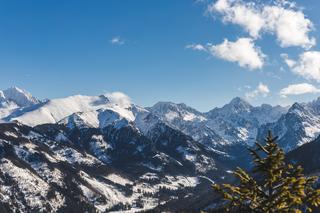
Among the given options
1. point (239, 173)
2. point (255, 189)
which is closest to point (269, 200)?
point (255, 189)

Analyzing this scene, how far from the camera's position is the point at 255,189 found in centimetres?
3259

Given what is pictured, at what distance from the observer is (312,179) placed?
3275cm

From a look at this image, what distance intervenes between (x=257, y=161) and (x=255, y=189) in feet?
6.67

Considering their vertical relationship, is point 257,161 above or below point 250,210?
above

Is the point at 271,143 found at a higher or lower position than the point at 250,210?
higher

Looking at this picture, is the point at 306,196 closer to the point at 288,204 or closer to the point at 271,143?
the point at 288,204

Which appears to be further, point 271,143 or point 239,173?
point 239,173

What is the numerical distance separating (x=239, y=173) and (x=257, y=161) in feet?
6.49

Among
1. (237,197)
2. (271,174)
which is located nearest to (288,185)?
(271,174)

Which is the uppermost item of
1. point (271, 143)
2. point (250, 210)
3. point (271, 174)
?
point (271, 143)

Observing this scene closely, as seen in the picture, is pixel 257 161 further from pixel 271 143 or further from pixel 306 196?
pixel 306 196

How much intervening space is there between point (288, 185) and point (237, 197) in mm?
3836

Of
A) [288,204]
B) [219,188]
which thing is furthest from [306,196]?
[219,188]

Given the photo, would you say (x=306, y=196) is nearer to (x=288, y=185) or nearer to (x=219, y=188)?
(x=288, y=185)
